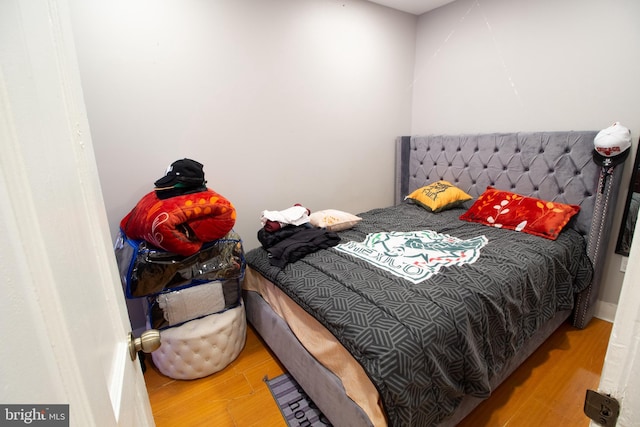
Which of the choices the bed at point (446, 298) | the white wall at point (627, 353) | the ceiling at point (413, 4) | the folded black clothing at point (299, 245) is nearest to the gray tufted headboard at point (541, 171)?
the bed at point (446, 298)

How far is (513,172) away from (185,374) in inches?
111

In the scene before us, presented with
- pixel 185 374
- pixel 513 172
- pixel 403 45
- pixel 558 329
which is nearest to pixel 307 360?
pixel 185 374

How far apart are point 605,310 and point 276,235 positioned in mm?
2517

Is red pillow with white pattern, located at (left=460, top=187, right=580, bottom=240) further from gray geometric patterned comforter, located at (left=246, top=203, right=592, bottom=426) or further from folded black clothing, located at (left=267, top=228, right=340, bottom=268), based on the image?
folded black clothing, located at (left=267, top=228, right=340, bottom=268)

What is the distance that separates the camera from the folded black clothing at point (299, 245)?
6.09 ft

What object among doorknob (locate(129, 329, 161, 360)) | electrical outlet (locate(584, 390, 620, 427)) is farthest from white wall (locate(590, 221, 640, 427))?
doorknob (locate(129, 329, 161, 360))

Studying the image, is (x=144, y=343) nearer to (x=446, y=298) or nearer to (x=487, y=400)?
(x=446, y=298)

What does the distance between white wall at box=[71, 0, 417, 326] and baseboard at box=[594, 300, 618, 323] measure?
6.45ft

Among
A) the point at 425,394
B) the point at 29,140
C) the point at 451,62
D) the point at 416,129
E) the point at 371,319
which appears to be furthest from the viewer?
the point at 416,129

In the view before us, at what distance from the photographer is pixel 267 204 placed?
247cm

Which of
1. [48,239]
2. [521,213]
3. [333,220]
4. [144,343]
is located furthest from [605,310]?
[48,239]

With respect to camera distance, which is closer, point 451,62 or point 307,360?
point 307,360

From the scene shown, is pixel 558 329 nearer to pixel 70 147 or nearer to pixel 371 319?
pixel 371 319

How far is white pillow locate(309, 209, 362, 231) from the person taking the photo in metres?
2.29
